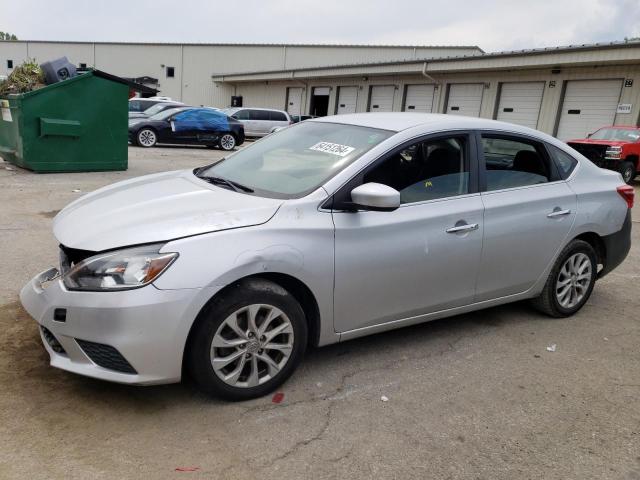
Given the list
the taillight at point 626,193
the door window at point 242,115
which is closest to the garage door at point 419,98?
the door window at point 242,115

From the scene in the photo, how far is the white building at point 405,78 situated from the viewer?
18.1m

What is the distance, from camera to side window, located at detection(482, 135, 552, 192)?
3957 millimetres

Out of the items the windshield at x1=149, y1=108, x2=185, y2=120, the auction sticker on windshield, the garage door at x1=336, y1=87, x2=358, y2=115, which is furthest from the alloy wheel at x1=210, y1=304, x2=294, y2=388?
the garage door at x1=336, y1=87, x2=358, y2=115

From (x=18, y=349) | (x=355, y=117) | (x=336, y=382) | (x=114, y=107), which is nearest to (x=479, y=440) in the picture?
(x=336, y=382)

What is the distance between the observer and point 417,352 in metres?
3.80

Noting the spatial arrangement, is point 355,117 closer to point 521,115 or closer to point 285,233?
point 285,233

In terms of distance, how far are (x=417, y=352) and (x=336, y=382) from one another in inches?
29.4

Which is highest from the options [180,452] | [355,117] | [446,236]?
[355,117]

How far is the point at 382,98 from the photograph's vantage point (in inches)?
1059

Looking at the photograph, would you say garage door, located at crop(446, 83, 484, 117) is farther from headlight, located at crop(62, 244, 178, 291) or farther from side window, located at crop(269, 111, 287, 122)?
headlight, located at crop(62, 244, 178, 291)

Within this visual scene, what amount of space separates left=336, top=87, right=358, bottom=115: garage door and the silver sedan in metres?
25.1

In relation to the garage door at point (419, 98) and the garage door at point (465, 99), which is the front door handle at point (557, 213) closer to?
the garage door at point (465, 99)

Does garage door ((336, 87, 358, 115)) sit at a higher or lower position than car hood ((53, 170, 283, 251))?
higher

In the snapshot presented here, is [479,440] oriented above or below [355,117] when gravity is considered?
below
